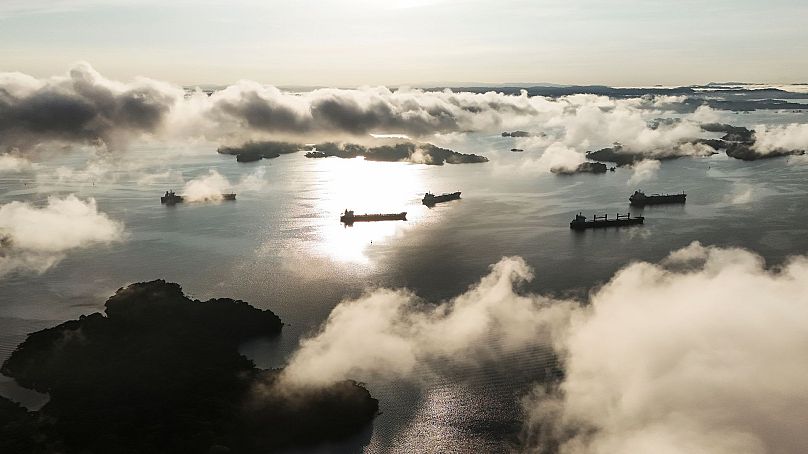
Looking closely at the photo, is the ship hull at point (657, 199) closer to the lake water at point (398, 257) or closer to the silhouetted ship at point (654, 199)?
the silhouetted ship at point (654, 199)

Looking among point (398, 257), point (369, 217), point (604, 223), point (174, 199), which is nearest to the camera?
point (398, 257)

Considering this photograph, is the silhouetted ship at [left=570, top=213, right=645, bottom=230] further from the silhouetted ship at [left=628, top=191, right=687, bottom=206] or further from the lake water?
the silhouetted ship at [left=628, top=191, right=687, bottom=206]

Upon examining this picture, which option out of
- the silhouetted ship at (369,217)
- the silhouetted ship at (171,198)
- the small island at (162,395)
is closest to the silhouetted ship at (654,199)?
the silhouetted ship at (369,217)

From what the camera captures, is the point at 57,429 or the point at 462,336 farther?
the point at 462,336

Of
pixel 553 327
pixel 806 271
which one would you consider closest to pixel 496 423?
pixel 553 327

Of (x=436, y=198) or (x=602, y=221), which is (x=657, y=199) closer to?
(x=602, y=221)

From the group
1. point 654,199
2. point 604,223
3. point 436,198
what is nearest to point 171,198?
point 436,198

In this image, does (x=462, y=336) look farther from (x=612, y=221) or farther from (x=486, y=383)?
(x=612, y=221)
